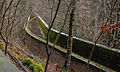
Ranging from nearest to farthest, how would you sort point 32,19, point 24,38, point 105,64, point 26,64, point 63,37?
point 26,64 → point 105,64 → point 63,37 → point 24,38 → point 32,19

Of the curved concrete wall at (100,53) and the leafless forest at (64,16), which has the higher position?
the leafless forest at (64,16)

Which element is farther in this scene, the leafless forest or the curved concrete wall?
the curved concrete wall

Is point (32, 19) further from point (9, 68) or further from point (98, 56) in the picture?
point (9, 68)

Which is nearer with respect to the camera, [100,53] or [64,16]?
[100,53]

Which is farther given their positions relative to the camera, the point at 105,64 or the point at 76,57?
the point at 76,57

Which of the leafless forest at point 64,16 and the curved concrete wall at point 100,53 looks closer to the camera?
the leafless forest at point 64,16

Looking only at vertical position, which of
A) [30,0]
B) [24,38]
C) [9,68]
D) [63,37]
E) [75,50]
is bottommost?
[24,38]

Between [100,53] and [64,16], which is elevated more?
[64,16]

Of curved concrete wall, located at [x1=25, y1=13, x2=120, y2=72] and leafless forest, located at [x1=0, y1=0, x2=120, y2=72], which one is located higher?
leafless forest, located at [x1=0, y1=0, x2=120, y2=72]

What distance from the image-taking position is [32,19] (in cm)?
1822

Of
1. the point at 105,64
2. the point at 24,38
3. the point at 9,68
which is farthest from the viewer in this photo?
the point at 24,38

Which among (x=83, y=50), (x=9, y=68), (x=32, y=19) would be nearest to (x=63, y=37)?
(x=83, y=50)

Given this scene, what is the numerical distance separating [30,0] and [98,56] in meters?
4.78

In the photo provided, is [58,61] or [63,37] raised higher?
[63,37]
